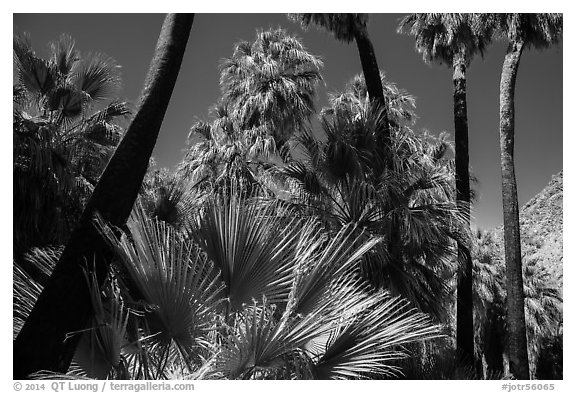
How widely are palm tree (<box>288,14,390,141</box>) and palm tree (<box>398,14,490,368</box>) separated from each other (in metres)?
0.61

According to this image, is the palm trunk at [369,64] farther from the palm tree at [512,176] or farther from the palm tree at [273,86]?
the palm tree at [273,86]

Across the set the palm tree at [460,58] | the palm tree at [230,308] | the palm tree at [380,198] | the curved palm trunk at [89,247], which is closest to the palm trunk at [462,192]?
the palm tree at [460,58]

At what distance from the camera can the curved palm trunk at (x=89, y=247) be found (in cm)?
224

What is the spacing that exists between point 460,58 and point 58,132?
23.8 feet

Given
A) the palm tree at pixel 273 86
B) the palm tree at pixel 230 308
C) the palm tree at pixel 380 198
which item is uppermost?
the palm tree at pixel 273 86

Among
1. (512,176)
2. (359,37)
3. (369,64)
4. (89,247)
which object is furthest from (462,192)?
(89,247)

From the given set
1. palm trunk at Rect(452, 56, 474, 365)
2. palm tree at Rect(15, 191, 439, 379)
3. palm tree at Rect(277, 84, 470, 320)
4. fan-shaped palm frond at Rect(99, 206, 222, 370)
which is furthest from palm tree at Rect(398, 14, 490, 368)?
fan-shaped palm frond at Rect(99, 206, 222, 370)

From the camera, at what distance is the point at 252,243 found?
225 cm

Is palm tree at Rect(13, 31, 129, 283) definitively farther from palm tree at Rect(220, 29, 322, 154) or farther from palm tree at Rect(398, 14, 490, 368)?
palm tree at Rect(220, 29, 322, 154)

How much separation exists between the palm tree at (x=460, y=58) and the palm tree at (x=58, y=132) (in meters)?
4.62

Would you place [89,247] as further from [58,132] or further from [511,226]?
[511,226]

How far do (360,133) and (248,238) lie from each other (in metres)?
3.38

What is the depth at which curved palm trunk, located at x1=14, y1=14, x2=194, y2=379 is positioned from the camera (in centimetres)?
224
